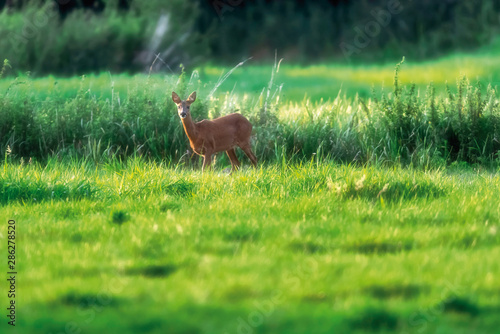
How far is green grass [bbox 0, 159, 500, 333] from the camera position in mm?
3361

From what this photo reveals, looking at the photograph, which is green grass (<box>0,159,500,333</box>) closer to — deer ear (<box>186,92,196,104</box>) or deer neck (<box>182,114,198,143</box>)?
deer neck (<box>182,114,198,143</box>)

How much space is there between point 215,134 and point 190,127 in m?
0.32

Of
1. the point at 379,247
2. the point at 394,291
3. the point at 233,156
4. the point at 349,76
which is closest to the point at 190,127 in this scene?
the point at 233,156

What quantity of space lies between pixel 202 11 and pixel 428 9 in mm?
5754

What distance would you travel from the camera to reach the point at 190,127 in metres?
6.96

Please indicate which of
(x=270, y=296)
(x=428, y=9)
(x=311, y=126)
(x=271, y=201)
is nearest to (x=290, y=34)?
(x=428, y=9)

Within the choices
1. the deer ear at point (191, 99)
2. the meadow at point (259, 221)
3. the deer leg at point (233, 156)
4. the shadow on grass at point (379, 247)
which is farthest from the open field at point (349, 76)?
the shadow on grass at point (379, 247)

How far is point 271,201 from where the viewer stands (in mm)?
5672

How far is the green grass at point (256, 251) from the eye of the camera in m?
3.36

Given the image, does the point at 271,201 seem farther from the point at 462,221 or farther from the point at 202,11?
the point at 202,11

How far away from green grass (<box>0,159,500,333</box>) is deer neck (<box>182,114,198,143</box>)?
0.66 m

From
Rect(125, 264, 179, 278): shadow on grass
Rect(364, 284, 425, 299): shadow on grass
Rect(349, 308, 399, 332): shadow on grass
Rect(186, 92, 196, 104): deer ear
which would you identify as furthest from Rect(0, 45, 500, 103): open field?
Rect(349, 308, 399, 332): shadow on grass

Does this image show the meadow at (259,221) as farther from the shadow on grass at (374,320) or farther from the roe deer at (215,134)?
the roe deer at (215,134)

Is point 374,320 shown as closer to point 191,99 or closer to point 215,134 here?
point 191,99
